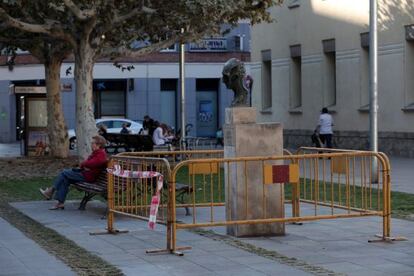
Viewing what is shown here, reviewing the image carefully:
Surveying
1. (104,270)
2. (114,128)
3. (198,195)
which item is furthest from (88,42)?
(114,128)

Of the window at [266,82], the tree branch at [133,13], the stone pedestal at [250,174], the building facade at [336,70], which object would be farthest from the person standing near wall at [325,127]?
the stone pedestal at [250,174]

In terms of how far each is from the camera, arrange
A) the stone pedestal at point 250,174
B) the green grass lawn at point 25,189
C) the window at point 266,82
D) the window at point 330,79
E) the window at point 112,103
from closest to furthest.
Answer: the stone pedestal at point 250,174
the green grass lawn at point 25,189
the window at point 330,79
the window at point 266,82
the window at point 112,103

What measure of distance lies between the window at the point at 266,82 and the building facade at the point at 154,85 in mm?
10736

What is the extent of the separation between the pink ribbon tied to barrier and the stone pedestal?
1099 mm

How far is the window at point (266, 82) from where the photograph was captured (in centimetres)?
3731

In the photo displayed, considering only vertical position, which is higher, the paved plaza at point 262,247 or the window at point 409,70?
the window at point 409,70

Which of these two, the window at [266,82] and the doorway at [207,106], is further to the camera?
the doorway at [207,106]

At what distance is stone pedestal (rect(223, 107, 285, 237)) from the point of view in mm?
10945

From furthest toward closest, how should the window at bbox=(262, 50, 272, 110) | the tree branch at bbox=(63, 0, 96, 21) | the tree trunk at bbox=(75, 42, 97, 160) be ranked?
the window at bbox=(262, 50, 272, 110) → the tree trunk at bbox=(75, 42, 97, 160) → the tree branch at bbox=(63, 0, 96, 21)

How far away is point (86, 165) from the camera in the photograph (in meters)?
14.0

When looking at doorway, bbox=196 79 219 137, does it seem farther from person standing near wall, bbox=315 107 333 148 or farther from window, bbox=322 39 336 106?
person standing near wall, bbox=315 107 333 148

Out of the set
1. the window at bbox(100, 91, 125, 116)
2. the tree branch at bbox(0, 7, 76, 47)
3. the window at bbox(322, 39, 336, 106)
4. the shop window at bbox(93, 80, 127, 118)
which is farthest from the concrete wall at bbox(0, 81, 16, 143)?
the tree branch at bbox(0, 7, 76, 47)

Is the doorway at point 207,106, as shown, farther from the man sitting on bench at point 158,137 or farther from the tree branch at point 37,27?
the tree branch at point 37,27

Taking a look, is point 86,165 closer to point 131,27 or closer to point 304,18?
point 131,27
